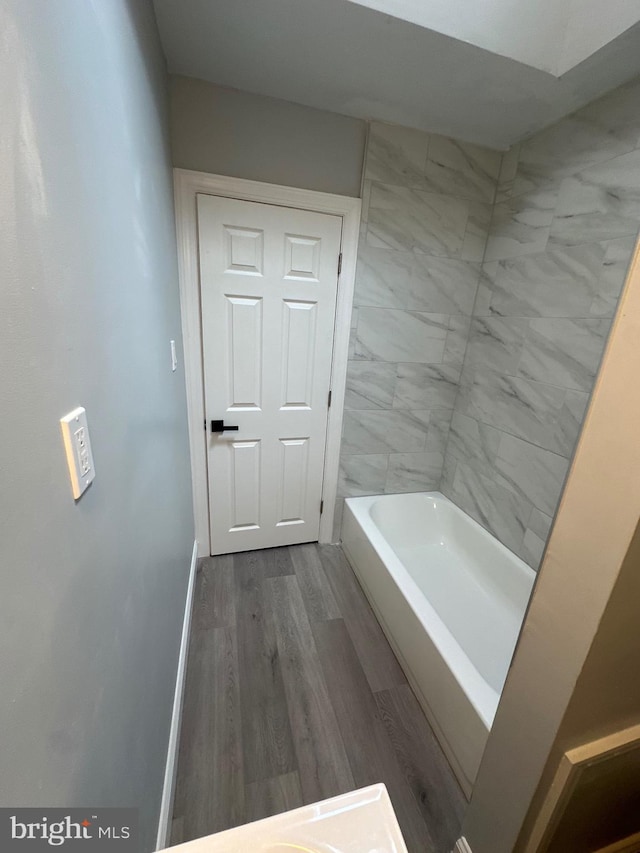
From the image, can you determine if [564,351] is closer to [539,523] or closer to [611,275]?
[611,275]

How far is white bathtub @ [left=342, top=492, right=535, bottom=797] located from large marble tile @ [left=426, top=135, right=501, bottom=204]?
1.88 m

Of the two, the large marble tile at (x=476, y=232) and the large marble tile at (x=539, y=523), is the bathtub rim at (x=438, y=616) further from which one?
the large marble tile at (x=476, y=232)

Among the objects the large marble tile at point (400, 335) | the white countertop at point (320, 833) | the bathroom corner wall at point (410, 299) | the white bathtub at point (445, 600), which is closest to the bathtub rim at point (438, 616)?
the white bathtub at point (445, 600)

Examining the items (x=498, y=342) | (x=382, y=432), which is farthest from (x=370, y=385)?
(x=498, y=342)

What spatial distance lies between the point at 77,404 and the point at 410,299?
6.07ft

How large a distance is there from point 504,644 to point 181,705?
1473 millimetres

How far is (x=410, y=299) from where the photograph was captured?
1.96 meters

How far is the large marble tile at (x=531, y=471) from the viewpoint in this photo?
1.60m

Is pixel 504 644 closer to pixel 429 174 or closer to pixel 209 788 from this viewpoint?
pixel 209 788

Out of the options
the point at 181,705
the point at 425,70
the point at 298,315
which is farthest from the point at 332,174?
the point at 181,705

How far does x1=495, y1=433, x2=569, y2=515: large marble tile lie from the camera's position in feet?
5.24

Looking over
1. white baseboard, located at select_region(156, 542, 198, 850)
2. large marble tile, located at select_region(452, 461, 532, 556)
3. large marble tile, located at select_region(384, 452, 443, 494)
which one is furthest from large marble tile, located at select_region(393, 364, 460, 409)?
white baseboard, located at select_region(156, 542, 198, 850)

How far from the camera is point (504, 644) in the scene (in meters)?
1.61

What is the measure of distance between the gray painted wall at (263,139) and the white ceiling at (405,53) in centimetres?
6
